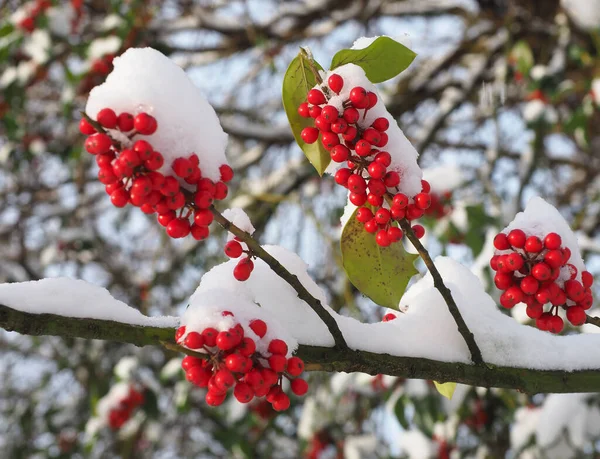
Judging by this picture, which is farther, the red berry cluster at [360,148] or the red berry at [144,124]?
the red berry cluster at [360,148]

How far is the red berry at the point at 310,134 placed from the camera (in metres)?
1.00

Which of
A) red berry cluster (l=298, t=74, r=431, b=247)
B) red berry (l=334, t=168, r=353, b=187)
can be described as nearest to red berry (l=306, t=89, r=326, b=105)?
red berry cluster (l=298, t=74, r=431, b=247)

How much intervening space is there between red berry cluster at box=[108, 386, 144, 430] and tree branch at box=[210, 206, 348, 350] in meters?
2.92

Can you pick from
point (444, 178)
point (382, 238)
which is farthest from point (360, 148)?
point (444, 178)

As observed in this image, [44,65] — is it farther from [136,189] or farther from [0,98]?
[136,189]

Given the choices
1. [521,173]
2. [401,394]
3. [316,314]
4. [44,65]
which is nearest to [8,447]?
[44,65]

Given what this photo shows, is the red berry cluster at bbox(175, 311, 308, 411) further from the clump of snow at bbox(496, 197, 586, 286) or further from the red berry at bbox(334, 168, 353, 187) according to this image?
the clump of snow at bbox(496, 197, 586, 286)

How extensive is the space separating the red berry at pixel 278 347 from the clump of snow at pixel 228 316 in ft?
0.07

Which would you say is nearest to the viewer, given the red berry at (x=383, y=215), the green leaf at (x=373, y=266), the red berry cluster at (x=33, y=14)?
the red berry at (x=383, y=215)

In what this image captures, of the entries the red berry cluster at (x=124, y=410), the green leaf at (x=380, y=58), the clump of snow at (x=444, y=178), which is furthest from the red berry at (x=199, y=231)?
the red berry cluster at (x=124, y=410)

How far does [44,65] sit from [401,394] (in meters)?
2.77

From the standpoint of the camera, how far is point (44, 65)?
12.1 ft

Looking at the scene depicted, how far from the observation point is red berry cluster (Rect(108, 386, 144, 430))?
3539 millimetres

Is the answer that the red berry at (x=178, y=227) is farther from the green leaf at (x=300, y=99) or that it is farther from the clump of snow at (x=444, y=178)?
the clump of snow at (x=444, y=178)
